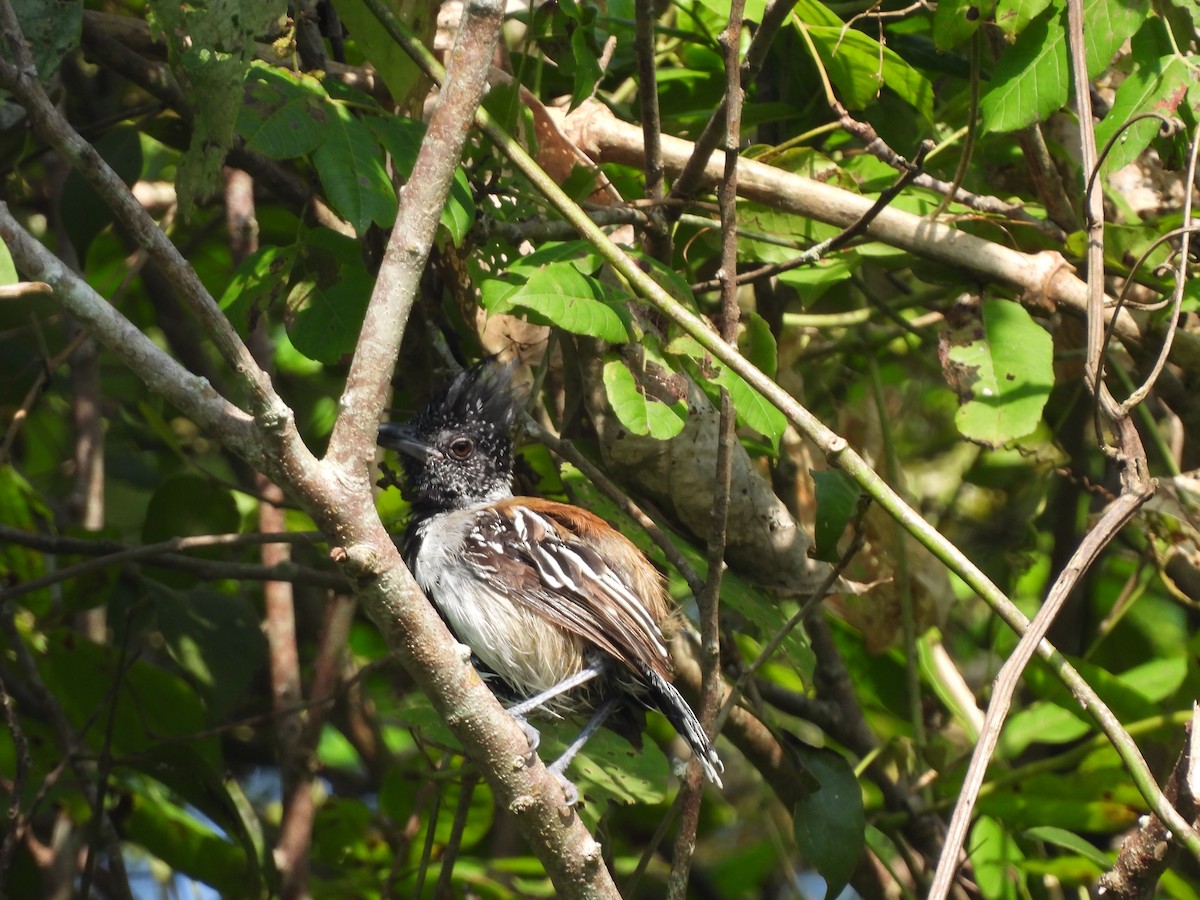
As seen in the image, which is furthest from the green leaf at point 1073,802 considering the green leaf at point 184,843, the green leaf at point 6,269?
the green leaf at point 6,269

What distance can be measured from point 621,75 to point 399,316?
2423 millimetres

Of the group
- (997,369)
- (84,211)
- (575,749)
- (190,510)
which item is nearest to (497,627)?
(575,749)

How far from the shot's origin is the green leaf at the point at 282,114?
2.60m

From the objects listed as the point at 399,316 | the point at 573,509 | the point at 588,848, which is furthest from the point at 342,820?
the point at 399,316

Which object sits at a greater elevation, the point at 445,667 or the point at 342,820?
the point at 445,667

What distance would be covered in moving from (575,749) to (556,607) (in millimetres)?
352

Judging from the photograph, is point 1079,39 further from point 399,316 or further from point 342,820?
point 342,820

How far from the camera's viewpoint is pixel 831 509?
3.12m

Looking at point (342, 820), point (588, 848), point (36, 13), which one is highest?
point (36, 13)

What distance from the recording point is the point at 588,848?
2510 millimetres

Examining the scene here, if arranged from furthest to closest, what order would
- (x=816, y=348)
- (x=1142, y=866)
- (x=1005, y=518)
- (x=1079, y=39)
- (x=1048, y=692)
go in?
(x=1005, y=518) < (x=816, y=348) < (x=1048, y=692) < (x=1079, y=39) < (x=1142, y=866)

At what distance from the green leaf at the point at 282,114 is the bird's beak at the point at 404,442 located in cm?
116

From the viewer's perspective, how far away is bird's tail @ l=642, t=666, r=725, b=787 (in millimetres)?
2893

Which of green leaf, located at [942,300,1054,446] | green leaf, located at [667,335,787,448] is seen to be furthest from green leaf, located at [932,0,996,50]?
green leaf, located at [667,335,787,448]
